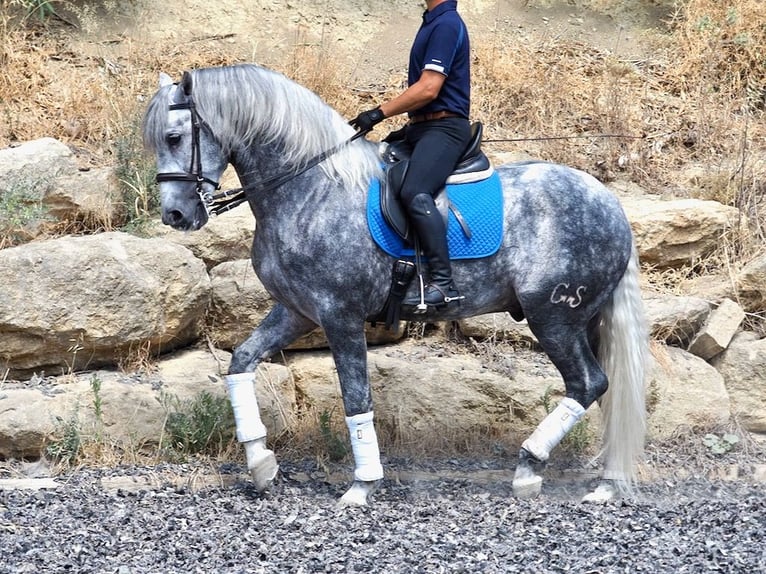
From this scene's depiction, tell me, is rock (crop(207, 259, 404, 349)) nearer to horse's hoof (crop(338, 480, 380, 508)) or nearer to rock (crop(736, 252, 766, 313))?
horse's hoof (crop(338, 480, 380, 508))

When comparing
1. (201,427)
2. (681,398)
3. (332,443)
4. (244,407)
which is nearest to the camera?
(244,407)

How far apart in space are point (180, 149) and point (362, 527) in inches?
87.8

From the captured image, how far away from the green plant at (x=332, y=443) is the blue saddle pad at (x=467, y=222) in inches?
61.7

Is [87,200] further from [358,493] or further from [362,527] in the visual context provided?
[362,527]

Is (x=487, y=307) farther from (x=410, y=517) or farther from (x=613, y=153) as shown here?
(x=613, y=153)

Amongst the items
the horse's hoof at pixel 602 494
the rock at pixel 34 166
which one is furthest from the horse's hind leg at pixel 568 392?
the rock at pixel 34 166

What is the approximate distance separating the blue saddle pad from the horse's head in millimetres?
931

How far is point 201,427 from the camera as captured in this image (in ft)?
21.3

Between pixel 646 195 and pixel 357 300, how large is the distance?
412cm

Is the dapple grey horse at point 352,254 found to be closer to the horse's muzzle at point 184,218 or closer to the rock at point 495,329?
the horse's muzzle at point 184,218

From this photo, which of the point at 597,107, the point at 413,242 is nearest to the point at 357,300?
the point at 413,242

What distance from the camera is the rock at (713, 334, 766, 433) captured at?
7594mm

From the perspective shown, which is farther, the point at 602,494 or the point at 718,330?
the point at 718,330

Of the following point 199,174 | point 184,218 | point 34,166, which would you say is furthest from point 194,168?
point 34,166
